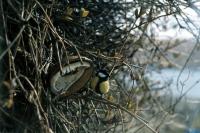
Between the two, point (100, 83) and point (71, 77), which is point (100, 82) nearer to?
point (100, 83)

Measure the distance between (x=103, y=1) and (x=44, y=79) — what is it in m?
0.49

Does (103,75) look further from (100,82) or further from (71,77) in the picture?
(71,77)

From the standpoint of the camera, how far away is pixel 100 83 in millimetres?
2070

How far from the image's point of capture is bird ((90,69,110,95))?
2066 millimetres

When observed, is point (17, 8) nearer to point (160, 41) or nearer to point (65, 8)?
point (65, 8)

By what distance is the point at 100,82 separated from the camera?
6.79ft

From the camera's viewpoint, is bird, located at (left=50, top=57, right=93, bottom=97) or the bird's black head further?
the bird's black head

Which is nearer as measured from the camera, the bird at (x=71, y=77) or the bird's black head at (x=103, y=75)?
the bird at (x=71, y=77)

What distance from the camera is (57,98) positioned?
200 cm

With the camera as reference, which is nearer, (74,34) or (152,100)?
(74,34)

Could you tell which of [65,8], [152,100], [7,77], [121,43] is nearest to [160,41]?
[152,100]

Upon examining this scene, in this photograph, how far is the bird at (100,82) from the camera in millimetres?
2066

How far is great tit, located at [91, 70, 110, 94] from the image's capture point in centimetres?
207

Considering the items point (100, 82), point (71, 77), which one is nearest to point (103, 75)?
point (100, 82)
